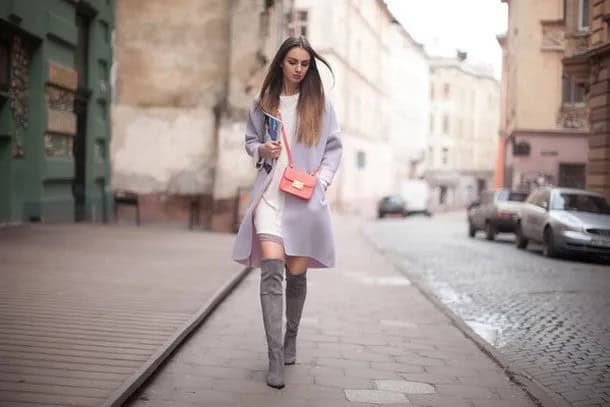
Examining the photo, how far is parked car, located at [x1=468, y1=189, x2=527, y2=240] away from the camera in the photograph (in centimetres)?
2136

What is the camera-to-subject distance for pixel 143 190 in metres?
17.5

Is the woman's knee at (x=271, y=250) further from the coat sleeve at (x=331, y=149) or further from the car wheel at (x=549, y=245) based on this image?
the car wheel at (x=549, y=245)

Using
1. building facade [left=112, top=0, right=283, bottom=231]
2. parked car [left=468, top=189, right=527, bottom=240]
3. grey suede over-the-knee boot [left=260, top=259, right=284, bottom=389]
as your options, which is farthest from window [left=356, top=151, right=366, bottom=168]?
grey suede over-the-knee boot [left=260, top=259, right=284, bottom=389]

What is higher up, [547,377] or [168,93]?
[168,93]

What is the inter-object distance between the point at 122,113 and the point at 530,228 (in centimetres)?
961

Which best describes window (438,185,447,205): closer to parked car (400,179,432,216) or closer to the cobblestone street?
parked car (400,179,432,216)

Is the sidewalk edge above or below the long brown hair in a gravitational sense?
below

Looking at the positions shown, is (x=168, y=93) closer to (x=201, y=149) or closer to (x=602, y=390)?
(x=201, y=149)

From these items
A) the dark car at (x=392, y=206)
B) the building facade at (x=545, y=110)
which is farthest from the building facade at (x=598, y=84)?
the dark car at (x=392, y=206)

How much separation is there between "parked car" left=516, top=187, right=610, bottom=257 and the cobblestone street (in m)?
0.36

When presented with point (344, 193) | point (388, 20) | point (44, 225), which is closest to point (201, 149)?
point (44, 225)

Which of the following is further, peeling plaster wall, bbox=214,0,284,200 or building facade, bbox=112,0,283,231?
building facade, bbox=112,0,283,231

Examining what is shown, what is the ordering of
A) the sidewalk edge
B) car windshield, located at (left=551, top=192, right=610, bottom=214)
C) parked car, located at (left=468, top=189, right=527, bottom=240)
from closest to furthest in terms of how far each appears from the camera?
the sidewalk edge → car windshield, located at (left=551, top=192, right=610, bottom=214) → parked car, located at (left=468, top=189, right=527, bottom=240)

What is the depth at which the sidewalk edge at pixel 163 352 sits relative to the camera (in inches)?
150
